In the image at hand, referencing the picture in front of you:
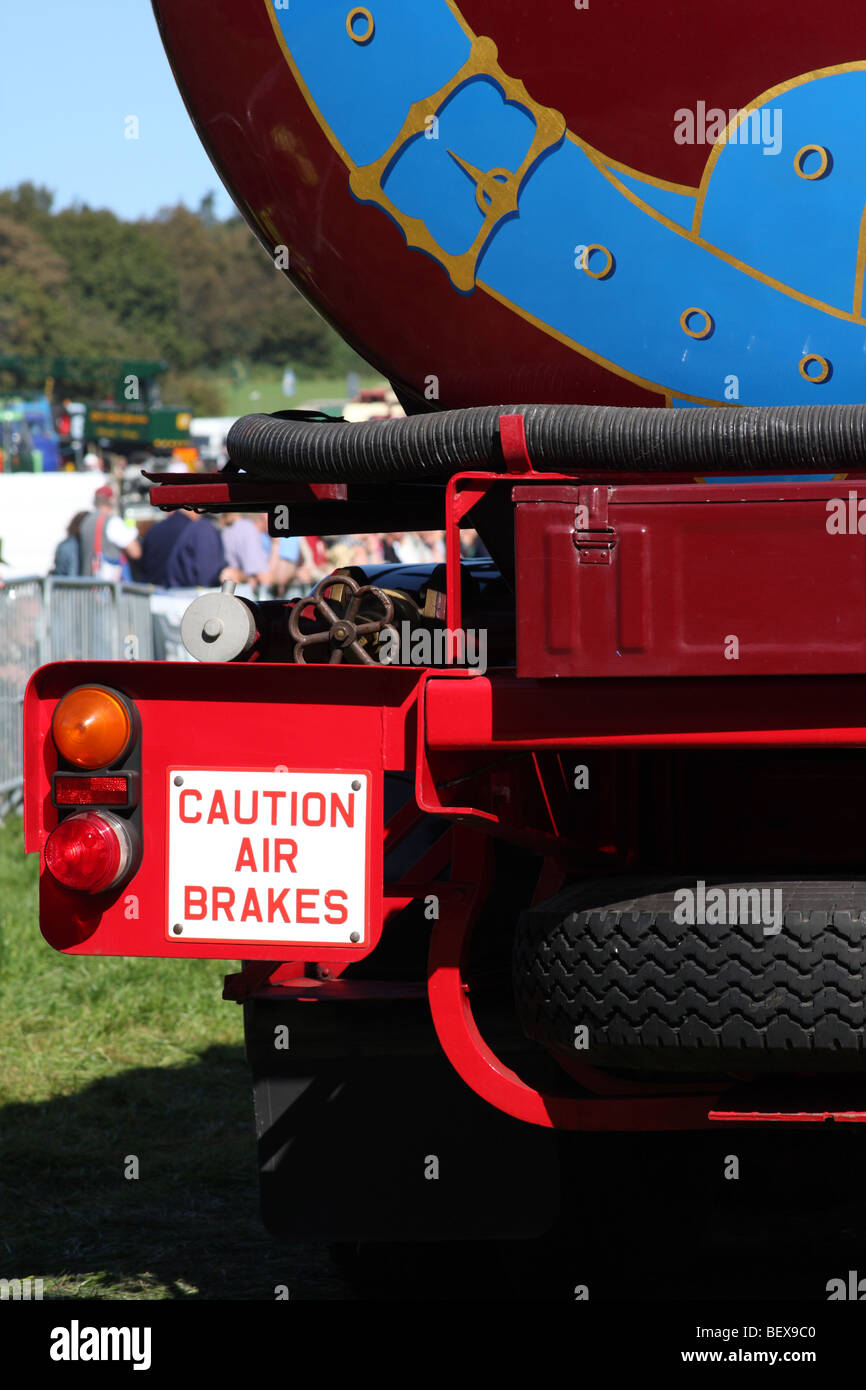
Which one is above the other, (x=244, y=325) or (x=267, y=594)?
(x=244, y=325)

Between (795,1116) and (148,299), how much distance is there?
95958 mm

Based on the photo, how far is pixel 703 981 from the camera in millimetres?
2234

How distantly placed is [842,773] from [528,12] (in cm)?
118

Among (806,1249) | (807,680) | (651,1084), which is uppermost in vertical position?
(807,680)

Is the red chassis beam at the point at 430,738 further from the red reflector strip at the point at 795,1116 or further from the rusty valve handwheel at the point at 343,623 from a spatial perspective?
the rusty valve handwheel at the point at 343,623

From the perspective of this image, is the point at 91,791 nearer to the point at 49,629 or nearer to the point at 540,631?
the point at 540,631

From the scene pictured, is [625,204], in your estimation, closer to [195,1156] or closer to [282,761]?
[282,761]

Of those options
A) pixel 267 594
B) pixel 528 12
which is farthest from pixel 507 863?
pixel 267 594

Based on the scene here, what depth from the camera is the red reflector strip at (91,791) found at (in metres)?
2.47

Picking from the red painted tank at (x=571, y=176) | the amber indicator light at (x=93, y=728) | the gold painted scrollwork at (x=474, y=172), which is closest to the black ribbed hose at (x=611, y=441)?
the red painted tank at (x=571, y=176)

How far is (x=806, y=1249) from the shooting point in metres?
3.62
